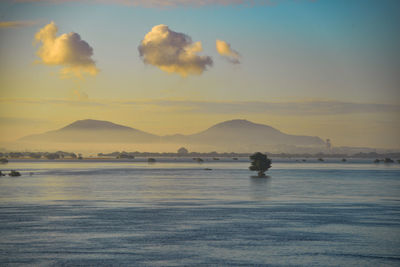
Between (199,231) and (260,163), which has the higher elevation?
(260,163)

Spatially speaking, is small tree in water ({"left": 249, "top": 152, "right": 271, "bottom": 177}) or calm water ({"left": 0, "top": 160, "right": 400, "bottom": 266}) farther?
small tree in water ({"left": 249, "top": 152, "right": 271, "bottom": 177})

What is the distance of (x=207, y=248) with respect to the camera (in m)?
37.2

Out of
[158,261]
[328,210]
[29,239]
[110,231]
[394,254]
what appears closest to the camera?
[158,261]

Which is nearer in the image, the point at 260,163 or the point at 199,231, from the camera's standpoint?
the point at 199,231

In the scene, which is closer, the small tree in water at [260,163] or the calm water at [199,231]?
the calm water at [199,231]

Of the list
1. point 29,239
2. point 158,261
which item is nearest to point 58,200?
point 29,239

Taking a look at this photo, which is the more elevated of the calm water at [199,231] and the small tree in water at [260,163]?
the small tree in water at [260,163]

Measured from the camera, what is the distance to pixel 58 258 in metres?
34.0

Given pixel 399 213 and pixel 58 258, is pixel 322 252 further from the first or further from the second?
pixel 399 213

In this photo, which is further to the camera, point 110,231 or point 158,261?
point 110,231

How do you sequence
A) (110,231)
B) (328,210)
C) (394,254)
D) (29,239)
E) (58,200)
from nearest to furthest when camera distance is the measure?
(394,254) < (29,239) < (110,231) < (328,210) < (58,200)

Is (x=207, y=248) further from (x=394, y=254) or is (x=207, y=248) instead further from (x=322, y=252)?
(x=394, y=254)

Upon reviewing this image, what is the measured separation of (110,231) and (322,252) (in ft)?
55.6

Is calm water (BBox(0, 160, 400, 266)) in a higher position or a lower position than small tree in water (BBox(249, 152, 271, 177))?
lower
